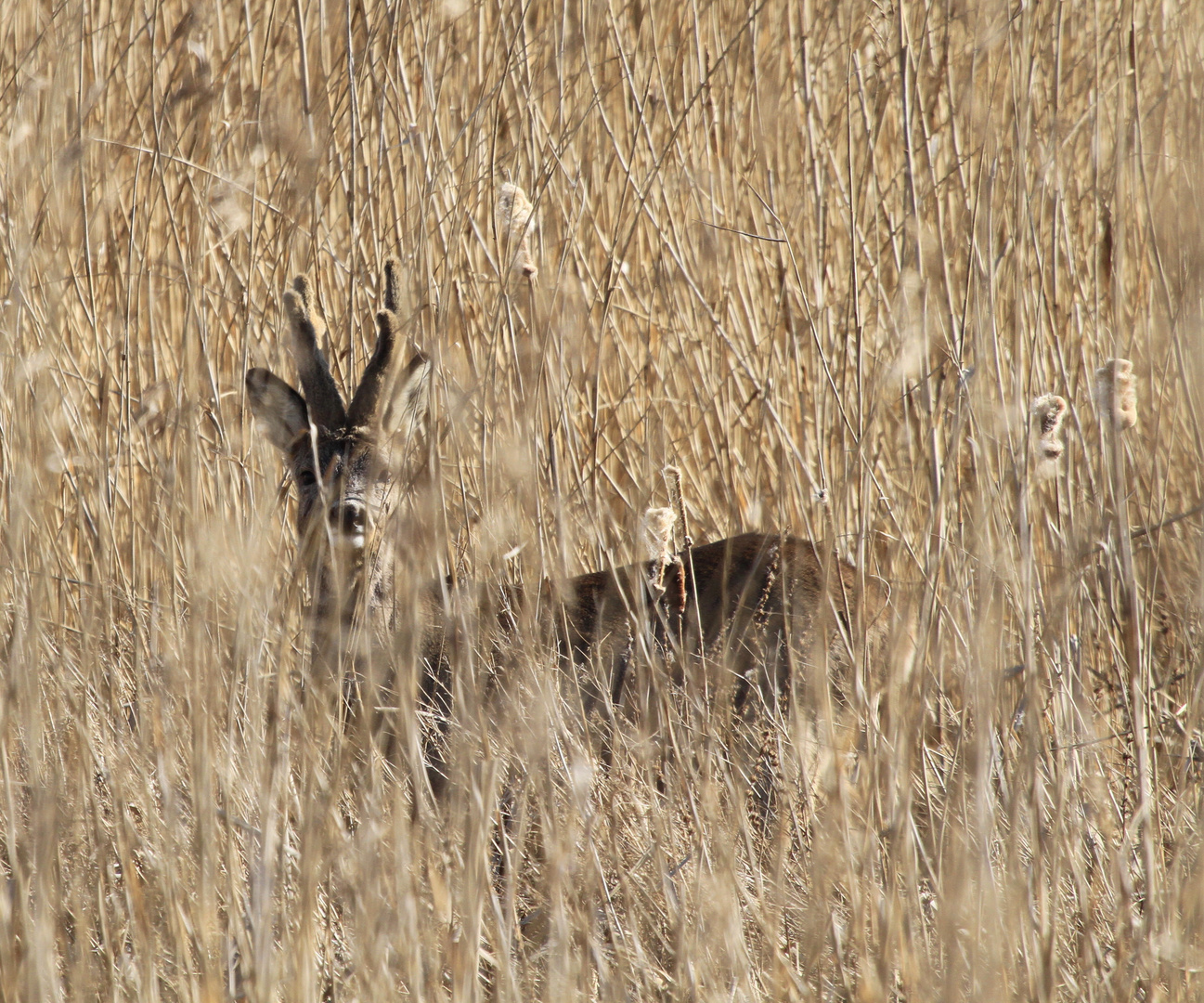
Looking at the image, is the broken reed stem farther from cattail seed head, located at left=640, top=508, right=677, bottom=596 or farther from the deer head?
the deer head

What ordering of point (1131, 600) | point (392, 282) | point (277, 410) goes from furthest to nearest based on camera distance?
1. point (277, 410)
2. point (392, 282)
3. point (1131, 600)

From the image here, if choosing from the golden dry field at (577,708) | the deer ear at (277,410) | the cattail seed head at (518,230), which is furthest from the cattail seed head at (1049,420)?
the deer ear at (277,410)

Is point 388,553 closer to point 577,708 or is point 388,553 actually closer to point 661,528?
point 577,708

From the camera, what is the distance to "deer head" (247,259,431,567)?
2797mm

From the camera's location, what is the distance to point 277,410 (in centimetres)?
A: 294

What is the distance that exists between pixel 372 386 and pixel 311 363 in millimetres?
163

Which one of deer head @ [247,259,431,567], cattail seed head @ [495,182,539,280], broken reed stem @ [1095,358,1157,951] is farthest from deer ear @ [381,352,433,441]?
broken reed stem @ [1095,358,1157,951]

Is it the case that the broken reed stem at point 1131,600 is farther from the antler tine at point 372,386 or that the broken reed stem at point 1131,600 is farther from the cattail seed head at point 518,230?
the antler tine at point 372,386

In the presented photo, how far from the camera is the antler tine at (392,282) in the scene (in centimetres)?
247

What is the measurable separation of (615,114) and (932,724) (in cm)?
216

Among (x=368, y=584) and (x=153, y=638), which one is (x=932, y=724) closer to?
(x=368, y=584)

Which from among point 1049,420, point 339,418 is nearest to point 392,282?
point 339,418

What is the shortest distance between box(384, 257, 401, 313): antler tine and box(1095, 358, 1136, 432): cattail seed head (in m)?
1.35

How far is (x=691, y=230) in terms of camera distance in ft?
9.76
